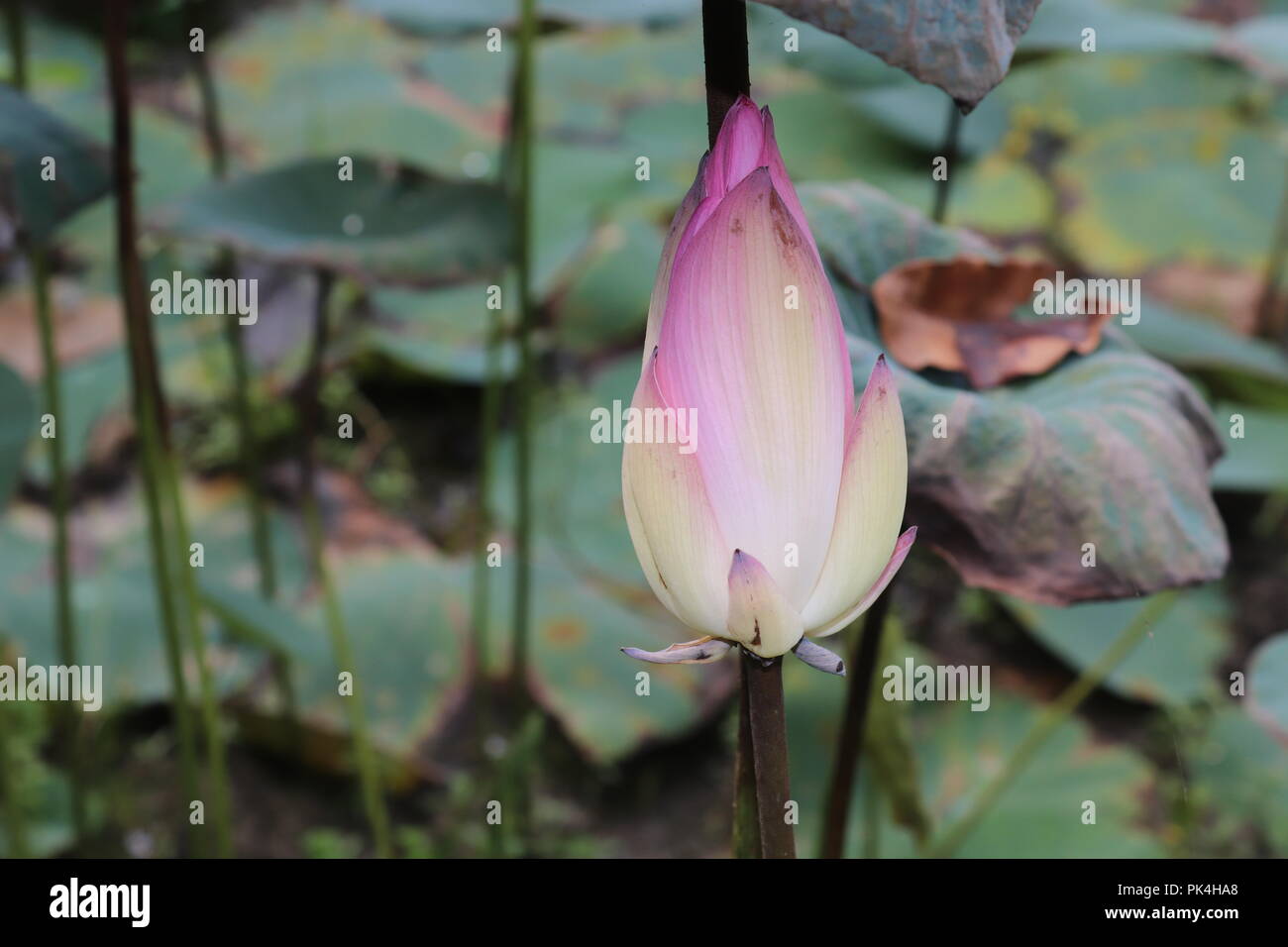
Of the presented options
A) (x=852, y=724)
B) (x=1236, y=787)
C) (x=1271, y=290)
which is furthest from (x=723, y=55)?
(x=1271, y=290)

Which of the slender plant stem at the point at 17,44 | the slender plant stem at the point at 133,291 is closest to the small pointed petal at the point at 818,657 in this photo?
the slender plant stem at the point at 133,291

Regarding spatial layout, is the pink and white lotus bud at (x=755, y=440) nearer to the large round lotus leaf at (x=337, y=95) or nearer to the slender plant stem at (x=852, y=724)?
the slender plant stem at (x=852, y=724)

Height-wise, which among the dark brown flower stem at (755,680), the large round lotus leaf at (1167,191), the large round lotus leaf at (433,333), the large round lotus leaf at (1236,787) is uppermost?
the large round lotus leaf at (1167,191)

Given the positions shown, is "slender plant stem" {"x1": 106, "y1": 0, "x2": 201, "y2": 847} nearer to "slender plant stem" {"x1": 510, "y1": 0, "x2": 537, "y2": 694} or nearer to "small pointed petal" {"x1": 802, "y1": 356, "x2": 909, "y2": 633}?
"slender plant stem" {"x1": 510, "y1": 0, "x2": 537, "y2": 694}

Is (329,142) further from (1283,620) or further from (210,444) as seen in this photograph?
(1283,620)

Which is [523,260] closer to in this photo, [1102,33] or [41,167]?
[41,167]

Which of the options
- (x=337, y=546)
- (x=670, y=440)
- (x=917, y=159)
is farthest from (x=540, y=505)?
(x=670, y=440)
